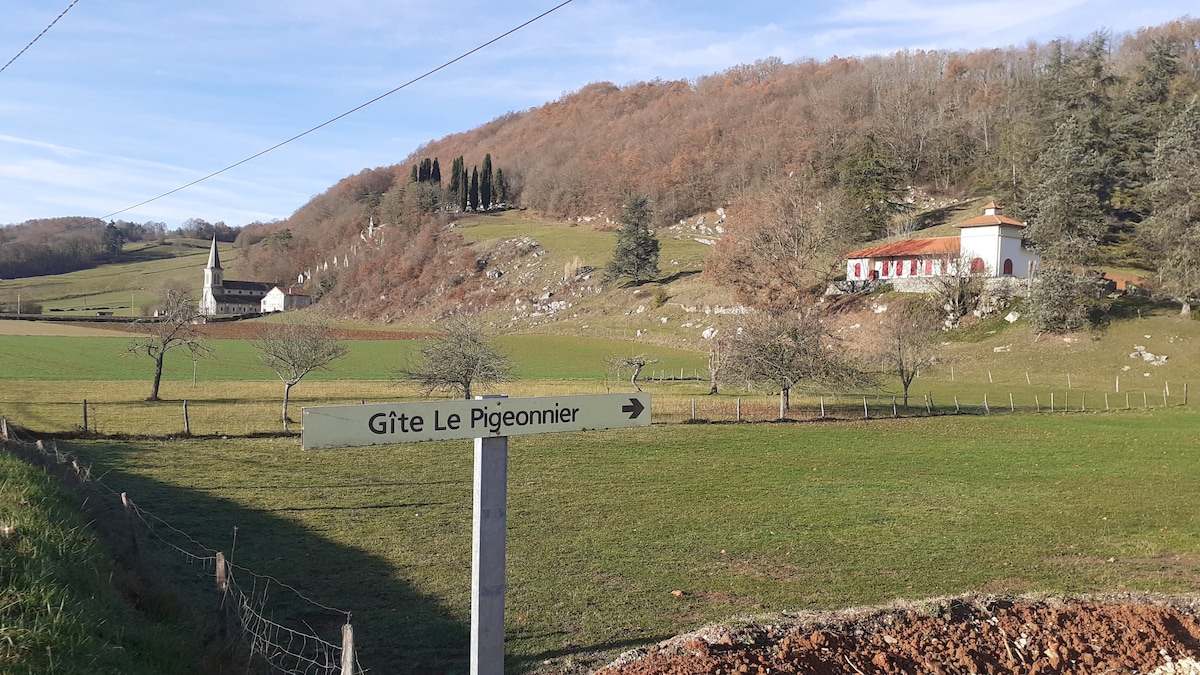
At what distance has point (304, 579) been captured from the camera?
39.8ft

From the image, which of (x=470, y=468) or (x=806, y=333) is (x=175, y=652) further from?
(x=806, y=333)

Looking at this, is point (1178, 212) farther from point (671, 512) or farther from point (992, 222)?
point (671, 512)

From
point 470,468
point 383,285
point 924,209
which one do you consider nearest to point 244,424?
point 470,468

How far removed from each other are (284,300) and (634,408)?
145 m

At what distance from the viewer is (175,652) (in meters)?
6.66

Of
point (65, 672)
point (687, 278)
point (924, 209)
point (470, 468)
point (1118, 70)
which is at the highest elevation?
point (1118, 70)

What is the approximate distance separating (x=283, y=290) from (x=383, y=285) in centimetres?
2088

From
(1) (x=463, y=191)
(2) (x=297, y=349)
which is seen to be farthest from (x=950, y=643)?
(1) (x=463, y=191)

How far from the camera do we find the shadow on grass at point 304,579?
938cm

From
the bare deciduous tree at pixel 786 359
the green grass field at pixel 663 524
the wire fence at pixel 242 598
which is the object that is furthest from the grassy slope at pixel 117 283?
the wire fence at pixel 242 598

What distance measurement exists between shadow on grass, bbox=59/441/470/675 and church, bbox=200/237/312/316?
127878 mm

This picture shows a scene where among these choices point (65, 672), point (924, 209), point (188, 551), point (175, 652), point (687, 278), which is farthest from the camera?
point (924, 209)

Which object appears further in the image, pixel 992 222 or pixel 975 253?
pixel 975 253

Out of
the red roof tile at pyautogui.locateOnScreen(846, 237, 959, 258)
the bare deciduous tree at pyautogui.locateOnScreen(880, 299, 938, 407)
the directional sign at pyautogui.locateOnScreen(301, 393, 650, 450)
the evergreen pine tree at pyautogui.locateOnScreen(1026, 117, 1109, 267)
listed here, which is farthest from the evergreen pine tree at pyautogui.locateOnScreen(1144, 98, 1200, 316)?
the directional sign at pyautogui.locateOnScreen(301, 393, 650, 450)
